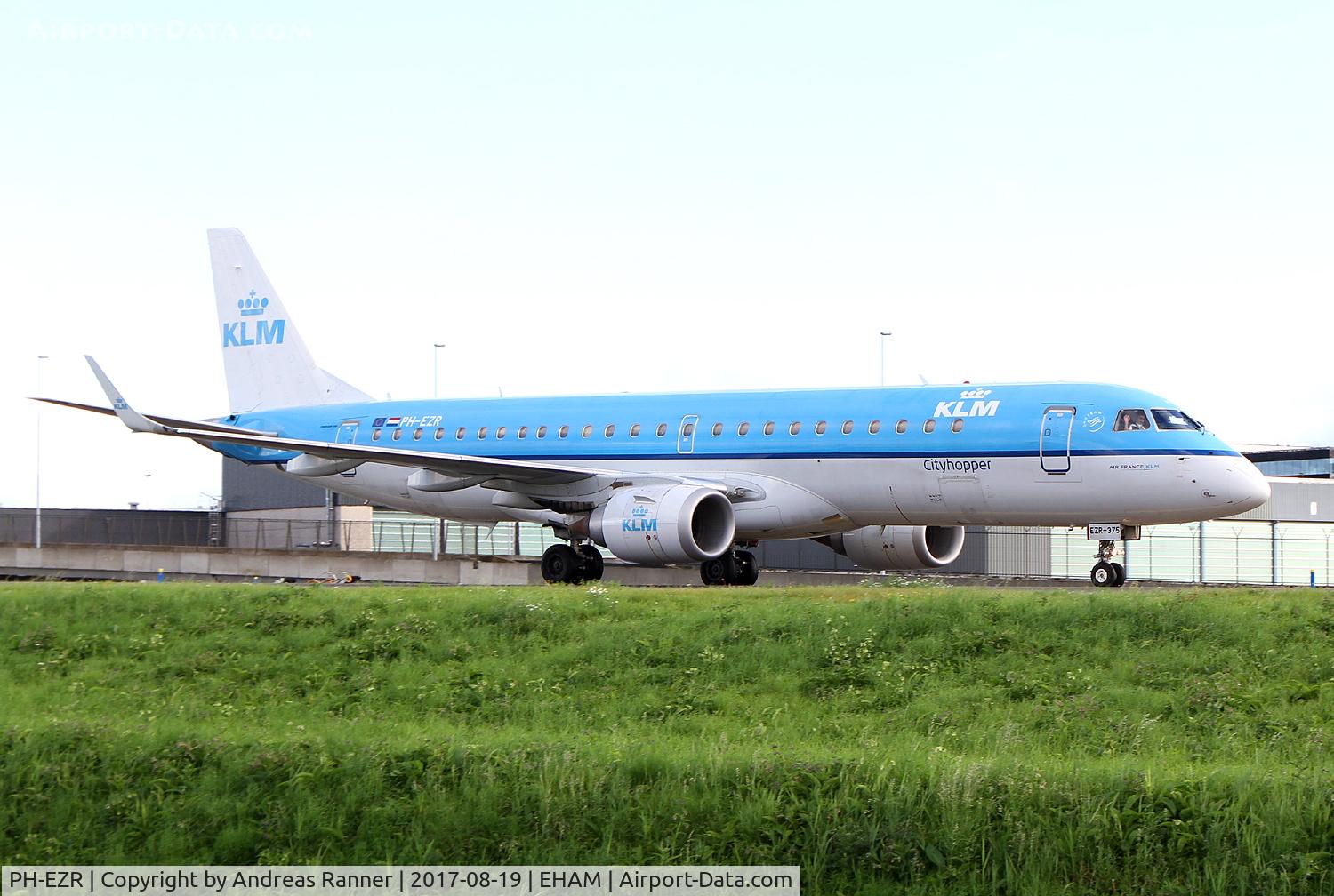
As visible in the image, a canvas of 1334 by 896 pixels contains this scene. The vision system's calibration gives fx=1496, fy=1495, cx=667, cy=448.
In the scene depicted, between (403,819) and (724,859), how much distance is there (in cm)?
264

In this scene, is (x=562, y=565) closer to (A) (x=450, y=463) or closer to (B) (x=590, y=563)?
(B) (x=590, y=563)

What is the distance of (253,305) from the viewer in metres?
38.7

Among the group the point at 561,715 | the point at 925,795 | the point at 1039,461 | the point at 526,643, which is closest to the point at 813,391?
the point at 1039,461

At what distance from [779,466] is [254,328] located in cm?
1718

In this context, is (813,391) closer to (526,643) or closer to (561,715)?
(526,643)

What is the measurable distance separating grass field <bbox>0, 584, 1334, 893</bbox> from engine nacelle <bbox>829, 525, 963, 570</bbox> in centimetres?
1035

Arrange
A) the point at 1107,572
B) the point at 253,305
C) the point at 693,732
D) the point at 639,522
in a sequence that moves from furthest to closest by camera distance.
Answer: the point at 253,305 < the point at 639,522 < the point at 1107,572 < the point at 693,732

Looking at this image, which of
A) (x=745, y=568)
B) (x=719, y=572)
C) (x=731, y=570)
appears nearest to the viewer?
(x=719, y=572)

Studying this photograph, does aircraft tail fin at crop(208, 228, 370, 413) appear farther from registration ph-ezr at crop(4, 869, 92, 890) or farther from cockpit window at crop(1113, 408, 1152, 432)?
registration ph-ezr at crop(4, 869, 92, 890)

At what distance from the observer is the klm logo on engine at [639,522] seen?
26125mm

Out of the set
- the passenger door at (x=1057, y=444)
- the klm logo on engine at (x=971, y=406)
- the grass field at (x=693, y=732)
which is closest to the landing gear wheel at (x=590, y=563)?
the klm logo on engine at (x=971, y=406)

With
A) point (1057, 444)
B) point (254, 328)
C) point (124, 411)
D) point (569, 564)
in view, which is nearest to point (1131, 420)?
point (1057, 444)

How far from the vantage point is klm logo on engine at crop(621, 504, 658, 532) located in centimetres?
2612

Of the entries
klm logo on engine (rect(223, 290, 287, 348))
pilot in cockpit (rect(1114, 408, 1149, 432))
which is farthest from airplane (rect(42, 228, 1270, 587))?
klm logo on engine (rect(223, 290, 287, 348))
